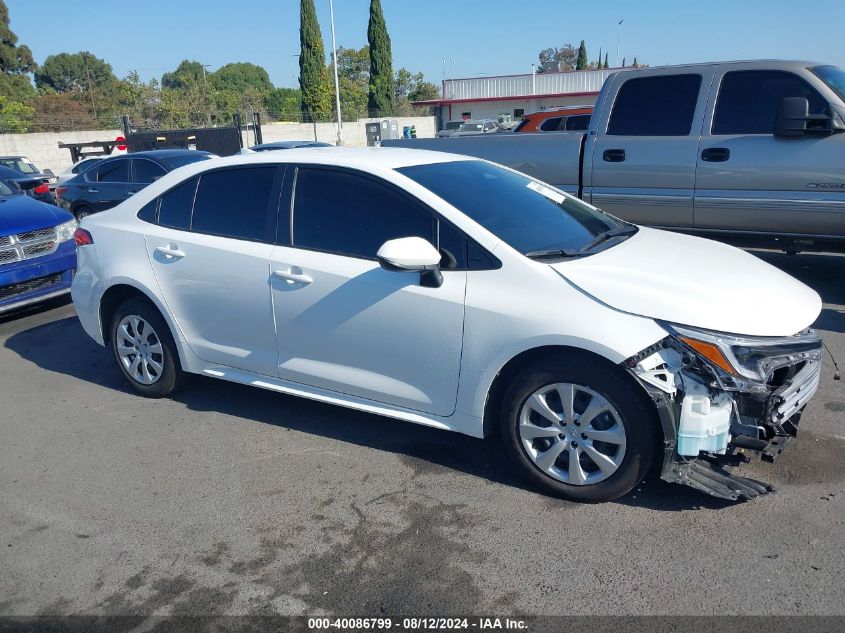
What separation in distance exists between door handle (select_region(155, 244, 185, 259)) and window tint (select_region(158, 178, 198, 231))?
15cm

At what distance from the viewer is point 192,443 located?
4.40 m

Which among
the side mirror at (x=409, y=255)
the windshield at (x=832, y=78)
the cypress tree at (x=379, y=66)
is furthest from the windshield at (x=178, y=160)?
the cypress tree at (x=379, y=66)

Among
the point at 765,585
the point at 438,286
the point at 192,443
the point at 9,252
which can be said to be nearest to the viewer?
the point at 765,585

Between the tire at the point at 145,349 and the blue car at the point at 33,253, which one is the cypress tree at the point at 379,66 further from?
the tire at the point at 145,349

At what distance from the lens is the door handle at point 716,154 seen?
6.69m

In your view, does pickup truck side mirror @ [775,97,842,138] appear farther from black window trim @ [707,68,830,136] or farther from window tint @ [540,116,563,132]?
window tint @ [540,116,563,132]

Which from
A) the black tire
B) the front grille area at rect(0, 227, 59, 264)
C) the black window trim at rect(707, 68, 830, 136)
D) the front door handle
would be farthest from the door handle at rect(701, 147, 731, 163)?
the black tire

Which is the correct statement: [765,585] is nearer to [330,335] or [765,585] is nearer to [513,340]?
[513,340]

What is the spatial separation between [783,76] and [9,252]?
7.48m

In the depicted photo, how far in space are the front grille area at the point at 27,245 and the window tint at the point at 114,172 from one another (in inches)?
203

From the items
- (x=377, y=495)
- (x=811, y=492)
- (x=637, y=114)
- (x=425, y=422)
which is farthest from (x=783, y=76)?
(x=377, y=495)

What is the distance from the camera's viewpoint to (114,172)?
12531mm

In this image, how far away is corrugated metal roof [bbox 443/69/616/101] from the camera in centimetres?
4744

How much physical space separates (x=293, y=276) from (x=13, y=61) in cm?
7375
